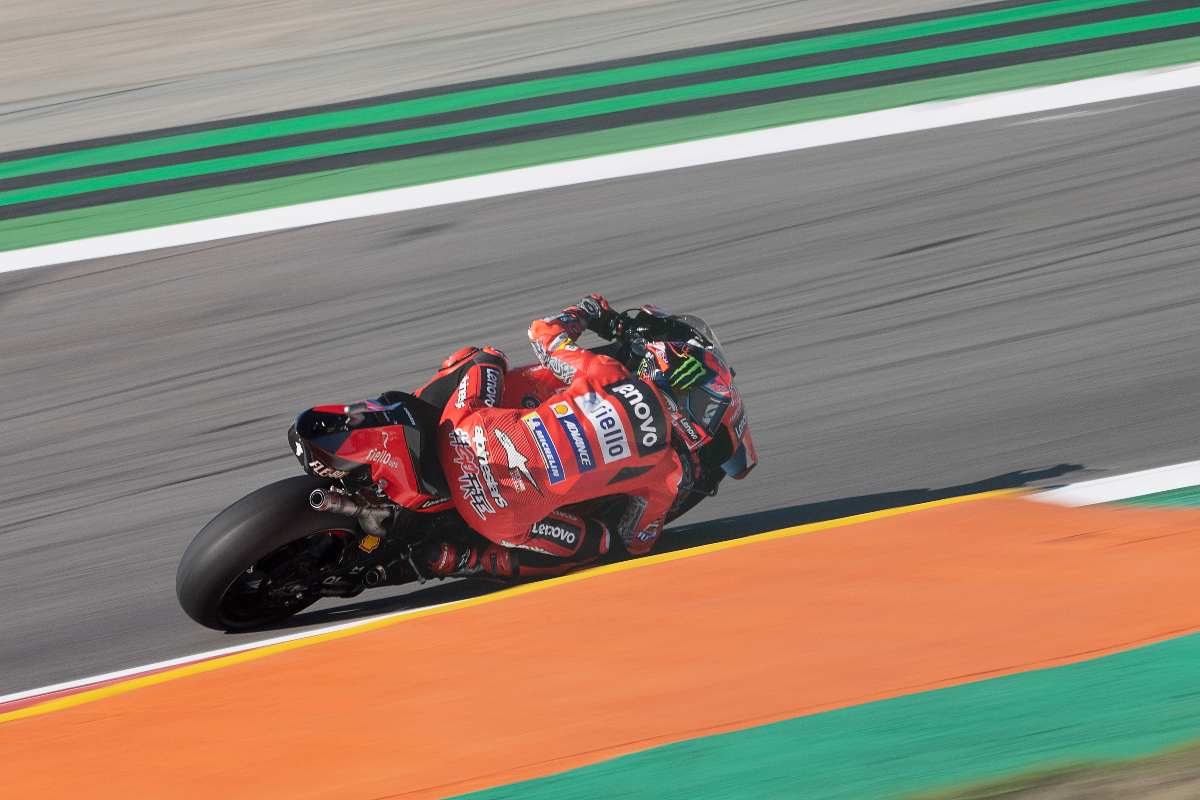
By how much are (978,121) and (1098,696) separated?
7277 millimetres

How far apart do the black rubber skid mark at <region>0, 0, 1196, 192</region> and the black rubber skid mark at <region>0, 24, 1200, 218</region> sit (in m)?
0.44

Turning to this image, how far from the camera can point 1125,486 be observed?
20.9 ft

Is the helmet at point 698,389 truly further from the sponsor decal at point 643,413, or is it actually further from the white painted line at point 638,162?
the white painted line at point 638,162

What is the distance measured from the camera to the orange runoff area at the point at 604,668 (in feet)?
12.9

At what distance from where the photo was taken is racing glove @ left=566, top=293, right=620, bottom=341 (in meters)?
5.84

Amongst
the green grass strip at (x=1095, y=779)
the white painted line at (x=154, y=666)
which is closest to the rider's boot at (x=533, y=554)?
the white painted line at (x=154, y=666)

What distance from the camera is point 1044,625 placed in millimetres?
4355

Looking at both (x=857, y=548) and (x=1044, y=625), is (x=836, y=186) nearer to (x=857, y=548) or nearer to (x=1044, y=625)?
(x=857, y=548)

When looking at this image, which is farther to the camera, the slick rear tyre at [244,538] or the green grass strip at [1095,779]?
the slick rear tyre at [244,538]

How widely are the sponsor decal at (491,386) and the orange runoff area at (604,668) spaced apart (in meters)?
0.80

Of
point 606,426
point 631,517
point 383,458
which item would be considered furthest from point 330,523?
point 631,517

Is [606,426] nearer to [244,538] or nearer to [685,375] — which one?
[685,375]

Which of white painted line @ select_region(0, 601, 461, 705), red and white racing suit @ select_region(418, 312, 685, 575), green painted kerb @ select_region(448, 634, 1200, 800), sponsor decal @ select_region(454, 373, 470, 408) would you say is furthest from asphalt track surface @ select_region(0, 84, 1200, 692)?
green painted kerb @ select_region(448, 634, 1200, 800)

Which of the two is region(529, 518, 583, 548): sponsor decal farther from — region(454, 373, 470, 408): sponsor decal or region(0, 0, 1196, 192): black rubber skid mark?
region(0, 0, 1196, 192): black rubber skid mark
